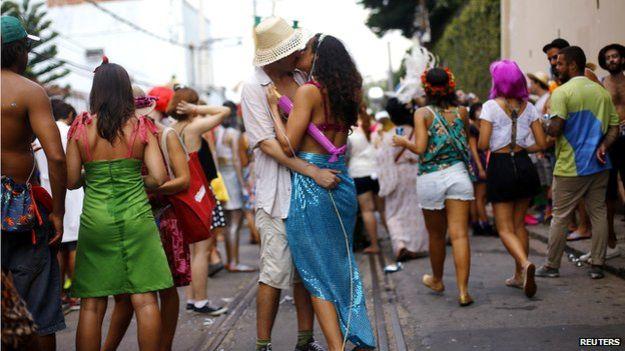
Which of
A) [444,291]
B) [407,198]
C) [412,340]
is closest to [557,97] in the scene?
[444,291]

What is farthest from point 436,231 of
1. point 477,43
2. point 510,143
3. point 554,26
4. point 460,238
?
A: point 477,43

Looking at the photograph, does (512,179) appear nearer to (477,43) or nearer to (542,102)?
(542,102)

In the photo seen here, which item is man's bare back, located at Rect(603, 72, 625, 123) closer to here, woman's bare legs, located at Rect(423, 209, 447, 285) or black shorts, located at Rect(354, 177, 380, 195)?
woman's bare legs, located at Rect(423, 209, 447, 285)

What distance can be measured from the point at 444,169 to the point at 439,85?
0.67 metres

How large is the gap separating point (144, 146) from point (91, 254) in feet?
2.07

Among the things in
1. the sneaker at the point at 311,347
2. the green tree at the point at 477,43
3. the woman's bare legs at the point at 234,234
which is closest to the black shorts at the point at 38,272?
the sneaker at the point at 311,347

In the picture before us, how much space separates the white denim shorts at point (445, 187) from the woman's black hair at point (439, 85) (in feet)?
1.70

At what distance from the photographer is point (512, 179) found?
21.6 feet

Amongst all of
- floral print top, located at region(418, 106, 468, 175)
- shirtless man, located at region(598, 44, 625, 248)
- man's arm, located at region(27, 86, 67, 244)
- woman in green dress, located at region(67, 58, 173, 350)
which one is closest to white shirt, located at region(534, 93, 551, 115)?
shirtless man, located at region(598, 44, 625, 248)

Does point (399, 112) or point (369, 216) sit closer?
point (399, 112)

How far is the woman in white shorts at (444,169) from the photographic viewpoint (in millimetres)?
6363

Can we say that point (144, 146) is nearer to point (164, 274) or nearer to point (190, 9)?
point (164, 274)

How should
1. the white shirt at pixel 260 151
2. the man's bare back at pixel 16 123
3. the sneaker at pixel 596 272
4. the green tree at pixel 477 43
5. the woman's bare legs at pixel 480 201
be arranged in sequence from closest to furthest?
the man's bare back at pixel 16 123 → the white shirt at pixel 260 151 → the sneaker at pixel 596 272 → the woman's bare legs at pixel 480 201 → the green tree at pixel 477 43

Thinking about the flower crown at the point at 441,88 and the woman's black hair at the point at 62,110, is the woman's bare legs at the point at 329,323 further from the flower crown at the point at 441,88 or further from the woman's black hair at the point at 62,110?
the woman's black hair at the point at 62,110
